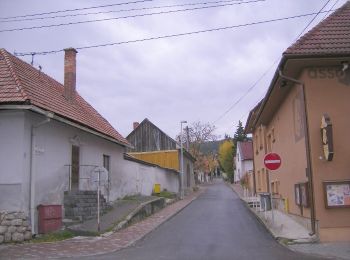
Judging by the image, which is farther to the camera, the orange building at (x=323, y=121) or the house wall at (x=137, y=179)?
the house wall at (x=137, y=179)

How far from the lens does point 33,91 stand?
60.8ft

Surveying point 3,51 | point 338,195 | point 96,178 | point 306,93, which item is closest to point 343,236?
point 338,195

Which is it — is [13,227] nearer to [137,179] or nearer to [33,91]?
[33,91]

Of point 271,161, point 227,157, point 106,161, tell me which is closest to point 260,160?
point 106,161

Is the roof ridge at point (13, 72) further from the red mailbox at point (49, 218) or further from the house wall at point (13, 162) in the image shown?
the red mailbox at point (49, 218)

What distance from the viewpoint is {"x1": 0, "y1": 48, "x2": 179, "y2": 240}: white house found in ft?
53.7

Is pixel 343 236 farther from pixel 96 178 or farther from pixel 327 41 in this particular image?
pixel 96 178

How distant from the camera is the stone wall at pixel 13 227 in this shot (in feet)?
51.9

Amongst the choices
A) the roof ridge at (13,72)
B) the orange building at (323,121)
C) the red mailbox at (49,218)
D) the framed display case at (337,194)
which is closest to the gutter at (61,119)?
the roof ridge at (13,72)

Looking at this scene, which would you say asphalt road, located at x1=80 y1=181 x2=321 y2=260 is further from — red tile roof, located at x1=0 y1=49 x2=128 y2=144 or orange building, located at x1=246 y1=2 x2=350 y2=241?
red tile roof, located at x1=0 y1=49 x2=128 y2=144

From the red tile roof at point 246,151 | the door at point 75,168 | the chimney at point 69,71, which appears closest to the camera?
the door at point 75,168

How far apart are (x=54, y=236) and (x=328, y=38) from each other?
37.5 feet

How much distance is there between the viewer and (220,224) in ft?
67.2

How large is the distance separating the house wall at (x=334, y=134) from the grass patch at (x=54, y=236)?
8551 millimetres
